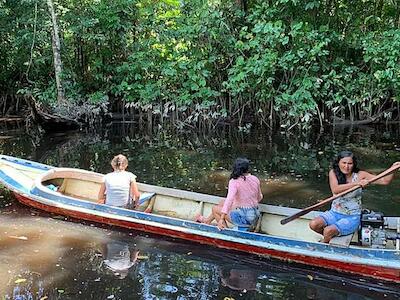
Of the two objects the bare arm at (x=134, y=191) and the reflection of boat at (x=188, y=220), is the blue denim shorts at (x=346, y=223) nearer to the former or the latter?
the reflection of boat at (x=188, y=220)

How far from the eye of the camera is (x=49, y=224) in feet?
23.1

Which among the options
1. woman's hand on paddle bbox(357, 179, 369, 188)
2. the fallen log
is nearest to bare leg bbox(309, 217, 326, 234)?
woman's hand on paddle bbox(357, 179, 369, 188)

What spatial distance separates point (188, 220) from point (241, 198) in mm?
930

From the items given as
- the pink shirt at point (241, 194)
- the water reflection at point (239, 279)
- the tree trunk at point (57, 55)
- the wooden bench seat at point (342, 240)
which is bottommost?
the water reflection at point (239, 279)

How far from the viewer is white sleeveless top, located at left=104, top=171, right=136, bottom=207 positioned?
6.99 meters

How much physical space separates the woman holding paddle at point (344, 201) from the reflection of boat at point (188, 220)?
0.63 ft

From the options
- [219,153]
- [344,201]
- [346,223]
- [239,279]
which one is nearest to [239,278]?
[239,279]

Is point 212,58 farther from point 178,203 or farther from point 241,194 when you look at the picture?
point 241,194

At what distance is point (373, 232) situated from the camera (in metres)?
5.40

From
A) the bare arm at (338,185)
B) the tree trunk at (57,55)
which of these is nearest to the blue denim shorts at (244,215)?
the bare arm at (338,185)

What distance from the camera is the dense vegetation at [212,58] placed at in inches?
578

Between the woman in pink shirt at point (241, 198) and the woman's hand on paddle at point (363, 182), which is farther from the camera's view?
the woman in pink shirt at point (241, 198)

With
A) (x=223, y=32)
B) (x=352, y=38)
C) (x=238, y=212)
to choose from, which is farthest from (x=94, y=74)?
(x=238, y=212)

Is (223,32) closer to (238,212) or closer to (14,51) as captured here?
(14,51)
